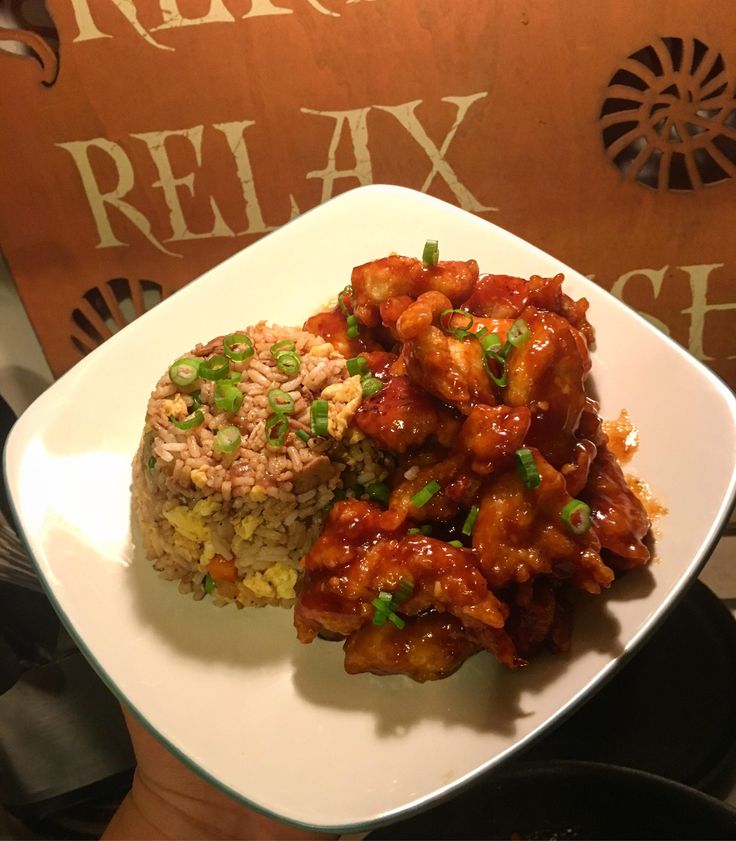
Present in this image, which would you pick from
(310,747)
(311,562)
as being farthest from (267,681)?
(311,562)

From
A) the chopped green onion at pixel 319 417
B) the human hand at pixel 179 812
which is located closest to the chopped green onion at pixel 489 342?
the chopped green onion at pixel 319 417

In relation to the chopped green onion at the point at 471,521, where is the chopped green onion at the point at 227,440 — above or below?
above

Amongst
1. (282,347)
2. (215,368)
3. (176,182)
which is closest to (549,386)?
(282,347)

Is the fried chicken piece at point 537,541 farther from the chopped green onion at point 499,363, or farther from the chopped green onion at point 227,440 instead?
the chopped green onion at point 227,440

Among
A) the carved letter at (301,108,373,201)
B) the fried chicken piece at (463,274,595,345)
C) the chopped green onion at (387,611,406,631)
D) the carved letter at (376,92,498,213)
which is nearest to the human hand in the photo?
the chopped green onion at (387,611,406,631)

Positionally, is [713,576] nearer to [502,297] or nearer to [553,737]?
[553,737]

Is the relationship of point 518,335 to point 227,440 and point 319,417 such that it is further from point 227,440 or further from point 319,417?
point 227,440
